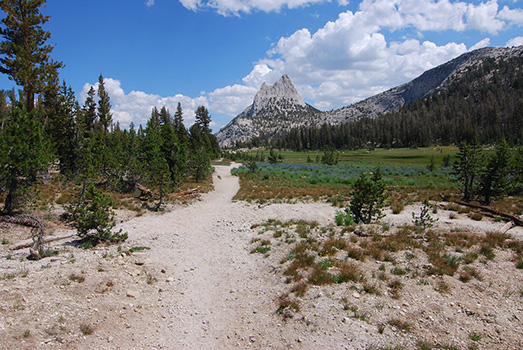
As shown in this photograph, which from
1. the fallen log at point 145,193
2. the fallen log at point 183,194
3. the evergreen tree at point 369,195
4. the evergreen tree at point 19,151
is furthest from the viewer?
the fallen log at point 183,194

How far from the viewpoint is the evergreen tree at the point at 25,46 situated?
23297mm

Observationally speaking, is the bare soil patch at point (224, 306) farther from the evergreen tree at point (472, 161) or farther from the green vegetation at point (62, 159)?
the evergreen tree at point (472, 161)

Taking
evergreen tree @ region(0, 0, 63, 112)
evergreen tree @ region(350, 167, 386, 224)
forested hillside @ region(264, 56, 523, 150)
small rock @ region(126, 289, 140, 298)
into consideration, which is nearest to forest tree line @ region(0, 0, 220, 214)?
evergreen tree @ region(0, 0, 63, 112)

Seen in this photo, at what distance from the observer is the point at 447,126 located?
135875mm

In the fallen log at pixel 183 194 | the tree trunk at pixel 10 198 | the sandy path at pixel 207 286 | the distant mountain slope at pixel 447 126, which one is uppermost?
the distant mountain slope at pixel 447 126

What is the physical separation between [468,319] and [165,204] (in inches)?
821

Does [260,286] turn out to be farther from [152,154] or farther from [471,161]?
[471,161]

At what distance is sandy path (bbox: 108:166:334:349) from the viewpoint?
6.56 meters

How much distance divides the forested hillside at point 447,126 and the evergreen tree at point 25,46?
14280 cm

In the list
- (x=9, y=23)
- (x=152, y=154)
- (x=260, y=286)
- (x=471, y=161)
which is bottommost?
(x=260, y=286)

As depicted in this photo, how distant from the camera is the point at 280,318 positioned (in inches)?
281

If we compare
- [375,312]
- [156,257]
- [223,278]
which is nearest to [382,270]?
[375,312]

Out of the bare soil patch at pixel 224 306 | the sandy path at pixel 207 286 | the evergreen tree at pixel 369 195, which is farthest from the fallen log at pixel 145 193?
the evergreen tree at pixel 369 195

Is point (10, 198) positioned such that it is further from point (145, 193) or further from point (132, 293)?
point (132, 293)
